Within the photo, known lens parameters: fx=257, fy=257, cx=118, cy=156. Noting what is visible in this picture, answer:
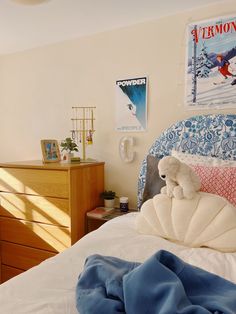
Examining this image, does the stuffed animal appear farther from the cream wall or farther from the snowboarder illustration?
the snowboarder illustration

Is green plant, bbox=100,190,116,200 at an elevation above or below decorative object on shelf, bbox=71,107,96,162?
below

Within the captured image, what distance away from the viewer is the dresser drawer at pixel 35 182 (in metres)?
1.88

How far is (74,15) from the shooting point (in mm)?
1993

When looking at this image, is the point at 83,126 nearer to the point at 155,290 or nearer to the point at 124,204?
the point at 124,204

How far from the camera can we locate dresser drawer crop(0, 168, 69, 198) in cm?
188

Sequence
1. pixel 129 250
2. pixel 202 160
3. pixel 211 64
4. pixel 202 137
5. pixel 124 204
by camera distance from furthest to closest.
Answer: pixel 124 204
pixel 211 64
pixel 202 137
pixel 202 160
pixel 129 250

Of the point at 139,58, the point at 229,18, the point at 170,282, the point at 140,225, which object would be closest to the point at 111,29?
the point at 139,58

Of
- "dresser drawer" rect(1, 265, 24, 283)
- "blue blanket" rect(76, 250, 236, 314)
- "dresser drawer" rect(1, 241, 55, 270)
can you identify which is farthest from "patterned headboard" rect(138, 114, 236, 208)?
"dresser drawer" rect(1, 265, 24, 283)

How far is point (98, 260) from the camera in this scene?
86cm

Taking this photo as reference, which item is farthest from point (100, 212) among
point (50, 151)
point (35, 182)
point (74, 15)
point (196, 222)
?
point (74, 15)

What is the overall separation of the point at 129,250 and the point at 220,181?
2.01 feet

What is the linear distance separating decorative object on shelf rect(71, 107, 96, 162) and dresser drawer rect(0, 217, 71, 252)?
2.24ft

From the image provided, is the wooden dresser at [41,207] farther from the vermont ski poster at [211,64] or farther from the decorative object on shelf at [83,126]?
the vermont ski poster at [211,64]

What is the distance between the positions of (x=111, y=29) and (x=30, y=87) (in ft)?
3.46
